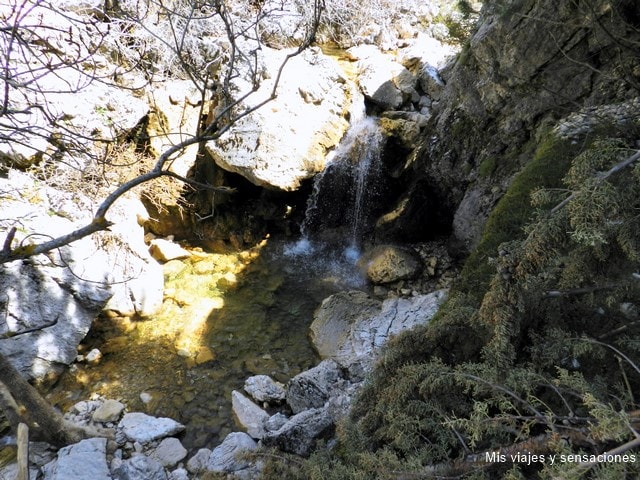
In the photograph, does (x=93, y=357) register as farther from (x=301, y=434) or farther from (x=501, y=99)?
(x=501, y=99)

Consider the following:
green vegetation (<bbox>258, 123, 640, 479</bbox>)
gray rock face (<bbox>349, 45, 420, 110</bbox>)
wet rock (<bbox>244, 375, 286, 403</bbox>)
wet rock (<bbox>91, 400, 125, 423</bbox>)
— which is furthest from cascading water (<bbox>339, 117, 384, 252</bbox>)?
green vegetation (<bbox>258, 123, 640, 479</bbox>)

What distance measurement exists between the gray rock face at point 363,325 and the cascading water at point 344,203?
4.58 ft

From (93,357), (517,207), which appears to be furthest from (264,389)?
(517,207)

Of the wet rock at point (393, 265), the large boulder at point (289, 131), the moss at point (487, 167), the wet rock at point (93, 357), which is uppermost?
the large boulder at point (289, 131)

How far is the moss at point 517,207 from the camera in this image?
3332mm

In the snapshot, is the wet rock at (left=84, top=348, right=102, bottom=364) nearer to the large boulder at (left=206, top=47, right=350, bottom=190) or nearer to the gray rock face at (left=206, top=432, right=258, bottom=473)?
the gray rock face at (left=206, top=432, right=258, bottom=473)

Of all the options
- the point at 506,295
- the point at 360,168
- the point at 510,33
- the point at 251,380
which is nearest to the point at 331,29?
the point at 360,168

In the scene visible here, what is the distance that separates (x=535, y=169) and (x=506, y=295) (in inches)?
93.9

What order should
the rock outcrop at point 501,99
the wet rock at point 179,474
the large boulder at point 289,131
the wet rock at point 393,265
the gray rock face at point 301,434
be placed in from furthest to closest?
the large boulder at point 289,131
the wet rock at point 393,265
the rock outcrop at point 501,99
the wet rock at point 179,474
the gray rock face at point 301,434

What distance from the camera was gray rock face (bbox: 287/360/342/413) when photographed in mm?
4270

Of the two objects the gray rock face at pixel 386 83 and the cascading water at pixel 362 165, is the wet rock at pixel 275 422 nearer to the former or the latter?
the cascading water at pixel 362 165

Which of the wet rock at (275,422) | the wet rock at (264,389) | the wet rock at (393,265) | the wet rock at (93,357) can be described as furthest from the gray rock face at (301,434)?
the wet rock at (393,265)

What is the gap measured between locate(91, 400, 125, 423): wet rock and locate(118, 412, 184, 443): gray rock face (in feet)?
0.45

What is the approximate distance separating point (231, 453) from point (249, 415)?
0.62m
